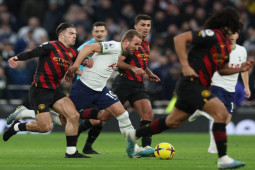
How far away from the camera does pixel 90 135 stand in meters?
12.0

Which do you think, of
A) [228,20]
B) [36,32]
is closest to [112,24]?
[36,32]

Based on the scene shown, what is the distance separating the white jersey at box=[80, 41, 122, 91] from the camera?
10.9 meters

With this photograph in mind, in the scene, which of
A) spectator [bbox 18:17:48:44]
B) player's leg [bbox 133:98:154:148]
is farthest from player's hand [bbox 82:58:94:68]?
spectator [bbox 18:17:48:44]

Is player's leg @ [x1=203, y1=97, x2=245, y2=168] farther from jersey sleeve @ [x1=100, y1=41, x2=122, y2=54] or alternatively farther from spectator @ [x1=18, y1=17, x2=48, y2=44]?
spectator @ [x1=18, y1=17, x2=48, y2=44]

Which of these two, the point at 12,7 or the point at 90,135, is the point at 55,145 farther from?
the point at 12,7

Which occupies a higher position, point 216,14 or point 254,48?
point 216,14

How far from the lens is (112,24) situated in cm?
2205

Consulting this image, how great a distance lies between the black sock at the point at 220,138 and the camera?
8492 millimetres

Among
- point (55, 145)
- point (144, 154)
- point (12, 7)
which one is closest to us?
point (144, 154)

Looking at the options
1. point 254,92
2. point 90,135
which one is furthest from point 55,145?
point 254,92

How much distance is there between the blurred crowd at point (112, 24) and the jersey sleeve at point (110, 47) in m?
8.93

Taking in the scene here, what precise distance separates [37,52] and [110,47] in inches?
45.5

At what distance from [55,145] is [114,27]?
324 inches

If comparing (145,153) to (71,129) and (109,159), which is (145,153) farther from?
(71,129)
